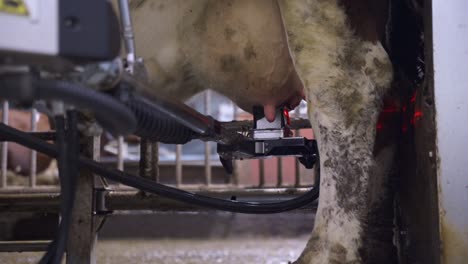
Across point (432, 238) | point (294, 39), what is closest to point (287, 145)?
point (294, 39)

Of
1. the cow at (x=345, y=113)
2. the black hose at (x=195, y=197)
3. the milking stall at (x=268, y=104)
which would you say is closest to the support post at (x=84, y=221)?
the milking stall at (x=268, y=104)

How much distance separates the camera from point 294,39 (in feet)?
3.87

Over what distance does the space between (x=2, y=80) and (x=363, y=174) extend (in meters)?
0.68

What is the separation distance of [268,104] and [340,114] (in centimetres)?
40

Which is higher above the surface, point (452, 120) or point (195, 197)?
point (452, 120)

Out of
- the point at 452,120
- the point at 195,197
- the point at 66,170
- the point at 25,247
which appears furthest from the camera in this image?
the point at 25,247

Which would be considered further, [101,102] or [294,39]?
[294,39]

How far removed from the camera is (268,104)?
1.51 m

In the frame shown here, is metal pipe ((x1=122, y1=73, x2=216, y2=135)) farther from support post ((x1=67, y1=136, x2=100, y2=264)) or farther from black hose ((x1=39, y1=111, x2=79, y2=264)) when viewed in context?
support post ((x1=67, y1=136, x2=100, y2=264))

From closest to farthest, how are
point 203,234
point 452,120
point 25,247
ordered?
point 452,120, point 25,247, point 203,234

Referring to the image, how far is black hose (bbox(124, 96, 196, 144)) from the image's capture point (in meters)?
0.90

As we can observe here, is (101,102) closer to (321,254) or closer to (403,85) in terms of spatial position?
(321,254)

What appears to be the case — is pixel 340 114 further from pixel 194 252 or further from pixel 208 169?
pixel 194 252

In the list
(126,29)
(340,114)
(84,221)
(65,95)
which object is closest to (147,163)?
(84,221)
